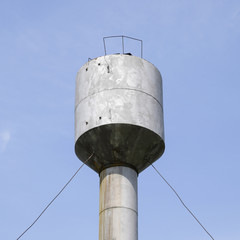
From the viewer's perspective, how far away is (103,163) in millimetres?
19734

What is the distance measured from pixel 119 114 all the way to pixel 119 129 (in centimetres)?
49

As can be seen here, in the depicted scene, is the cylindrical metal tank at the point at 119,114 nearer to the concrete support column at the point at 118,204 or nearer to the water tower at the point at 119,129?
the water tower at the point at 119,129

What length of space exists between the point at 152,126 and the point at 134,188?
2.12 m

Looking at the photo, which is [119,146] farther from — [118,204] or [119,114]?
[118,204]

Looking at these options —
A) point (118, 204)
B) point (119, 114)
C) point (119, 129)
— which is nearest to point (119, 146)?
point (119, 129)

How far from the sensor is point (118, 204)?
731 inches

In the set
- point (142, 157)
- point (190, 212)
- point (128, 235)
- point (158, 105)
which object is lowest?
point (128, 235)

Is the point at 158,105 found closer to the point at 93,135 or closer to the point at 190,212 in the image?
the point at 93,135

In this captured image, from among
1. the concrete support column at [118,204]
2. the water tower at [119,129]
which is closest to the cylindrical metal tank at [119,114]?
the water tower at [119,129]

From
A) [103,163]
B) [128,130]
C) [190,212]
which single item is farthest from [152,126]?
[190,212]

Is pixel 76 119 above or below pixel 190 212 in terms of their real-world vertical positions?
above

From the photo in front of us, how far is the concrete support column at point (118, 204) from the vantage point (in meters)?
18.2

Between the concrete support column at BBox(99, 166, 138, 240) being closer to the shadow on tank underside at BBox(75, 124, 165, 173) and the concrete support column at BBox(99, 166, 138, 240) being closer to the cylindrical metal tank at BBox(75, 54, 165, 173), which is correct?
the shadow on tank underside at BBox(75, 124, 165, 173)

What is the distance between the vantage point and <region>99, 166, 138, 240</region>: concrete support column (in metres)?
18.2
